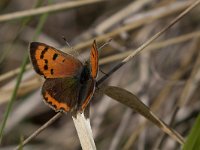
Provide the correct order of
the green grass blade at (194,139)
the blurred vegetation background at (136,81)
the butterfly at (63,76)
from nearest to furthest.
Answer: the green grass blade at (194,139) < the butterfly at (63,76) < the blurred vegetation background at (136,81)

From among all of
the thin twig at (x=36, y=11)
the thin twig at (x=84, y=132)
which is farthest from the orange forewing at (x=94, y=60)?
the thin twig at (x=36, y=11)

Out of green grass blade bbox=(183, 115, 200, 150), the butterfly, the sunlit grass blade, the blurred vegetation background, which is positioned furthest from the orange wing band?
the blurred vegetation background

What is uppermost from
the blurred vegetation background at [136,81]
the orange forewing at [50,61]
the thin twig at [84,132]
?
Result: the blurred vegetation background at [136,81]

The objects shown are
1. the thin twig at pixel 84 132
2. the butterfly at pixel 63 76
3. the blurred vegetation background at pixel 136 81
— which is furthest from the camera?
the blurred vegetation background at pixel 136 81

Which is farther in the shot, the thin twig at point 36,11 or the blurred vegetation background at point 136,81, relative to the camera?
the blurred vegetation background at point 136,81

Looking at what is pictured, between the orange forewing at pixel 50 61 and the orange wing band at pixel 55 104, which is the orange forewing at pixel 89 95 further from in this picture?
the orange forewing at pixel 50 61

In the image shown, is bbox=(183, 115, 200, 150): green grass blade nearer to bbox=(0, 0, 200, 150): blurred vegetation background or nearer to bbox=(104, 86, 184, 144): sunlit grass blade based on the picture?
bbox=(104, 86, 184, 144): sunlit grass blade

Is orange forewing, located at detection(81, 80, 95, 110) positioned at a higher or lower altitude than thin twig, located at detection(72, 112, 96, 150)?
higher

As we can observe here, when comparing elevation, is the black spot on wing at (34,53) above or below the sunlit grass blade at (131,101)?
above

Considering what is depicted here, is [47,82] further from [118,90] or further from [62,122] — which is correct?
[62,122]
